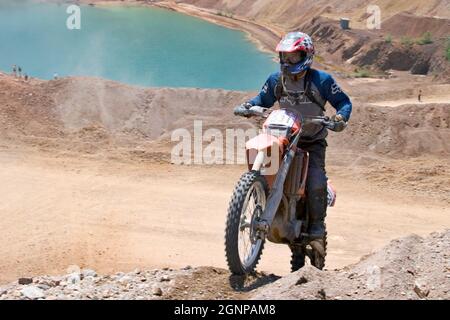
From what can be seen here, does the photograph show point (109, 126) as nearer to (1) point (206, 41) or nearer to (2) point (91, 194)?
(2) point (91, 194)

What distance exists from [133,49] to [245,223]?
48.6 m

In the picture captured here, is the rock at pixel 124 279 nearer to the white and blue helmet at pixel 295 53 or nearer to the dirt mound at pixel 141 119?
the white and blue helmet at pixel 295 53

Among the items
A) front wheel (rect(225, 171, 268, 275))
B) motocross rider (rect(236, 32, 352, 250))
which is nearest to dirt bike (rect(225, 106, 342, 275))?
front wheel (rect(225, 171, 268, 275))

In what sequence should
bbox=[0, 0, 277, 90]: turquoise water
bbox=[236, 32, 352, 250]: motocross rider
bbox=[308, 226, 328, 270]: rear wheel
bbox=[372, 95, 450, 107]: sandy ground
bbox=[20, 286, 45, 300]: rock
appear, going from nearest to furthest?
bbox=[20, 286, 45, 300]: rock
bbox=[236, 32, 352, 250]: motocross rider
bbox=[308, 226, 328, 270]: rear wheel
bbox=[372, 95, 450, 107]: sandy ground
bbox=[0, 0, 277, 90]: turquoise water

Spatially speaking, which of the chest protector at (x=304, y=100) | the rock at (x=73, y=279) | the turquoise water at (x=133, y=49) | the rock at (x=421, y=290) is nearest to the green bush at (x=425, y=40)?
the turquoise water at (x=133, y=49)

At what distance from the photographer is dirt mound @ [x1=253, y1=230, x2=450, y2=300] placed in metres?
6.95

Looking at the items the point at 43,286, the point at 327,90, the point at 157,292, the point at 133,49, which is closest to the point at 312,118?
the point at 327,90

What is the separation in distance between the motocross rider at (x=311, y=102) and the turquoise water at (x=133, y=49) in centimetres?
3547

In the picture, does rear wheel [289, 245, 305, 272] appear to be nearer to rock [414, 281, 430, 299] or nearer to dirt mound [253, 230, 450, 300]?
dirt mound [253, 230, 450, 300]

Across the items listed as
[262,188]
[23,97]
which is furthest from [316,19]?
[262,188]

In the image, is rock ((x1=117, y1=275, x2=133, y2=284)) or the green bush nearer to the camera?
rock ((x1=117, y1=275, x2=133, y2=284))

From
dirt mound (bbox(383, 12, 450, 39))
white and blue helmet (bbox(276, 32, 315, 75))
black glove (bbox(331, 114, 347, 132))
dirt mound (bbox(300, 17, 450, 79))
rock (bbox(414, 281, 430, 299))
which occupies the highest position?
dirt mound (bbox(383, 12, 450, 39))

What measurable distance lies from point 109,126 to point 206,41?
37388 mm

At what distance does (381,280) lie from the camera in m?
7.33
